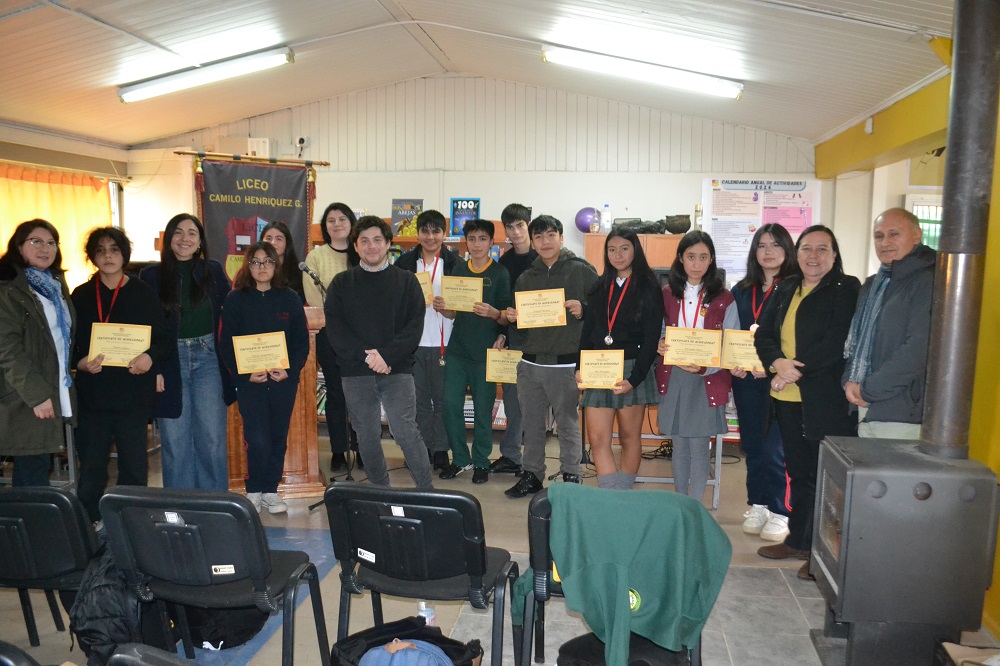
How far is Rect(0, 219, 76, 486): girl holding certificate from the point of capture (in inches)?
127

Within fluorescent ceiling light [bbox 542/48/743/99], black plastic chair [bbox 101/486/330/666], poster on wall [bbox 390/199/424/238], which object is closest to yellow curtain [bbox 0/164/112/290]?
poster on wall [bbox 390/199/424/238]

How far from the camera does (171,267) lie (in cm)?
368

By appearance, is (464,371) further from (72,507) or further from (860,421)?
(72,507)

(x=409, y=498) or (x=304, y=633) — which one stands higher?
(x=409, y=498)

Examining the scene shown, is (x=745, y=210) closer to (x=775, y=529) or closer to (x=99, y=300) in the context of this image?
(x=775, y=529)

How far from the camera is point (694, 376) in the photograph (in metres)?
3.76

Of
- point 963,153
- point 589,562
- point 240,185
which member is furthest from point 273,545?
point 963,153

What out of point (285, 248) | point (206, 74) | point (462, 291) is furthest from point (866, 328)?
point (206, 74)

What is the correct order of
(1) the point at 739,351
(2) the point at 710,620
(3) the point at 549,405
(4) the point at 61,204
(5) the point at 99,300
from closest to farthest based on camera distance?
1. (2) the point at 710,620
2. (5) the point at 99,300
3. (1) the point at 739,351
4. (3) the point at 549,405
5. (4) the point at 61,204

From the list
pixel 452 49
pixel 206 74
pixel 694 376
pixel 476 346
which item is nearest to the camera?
pixel 694 376

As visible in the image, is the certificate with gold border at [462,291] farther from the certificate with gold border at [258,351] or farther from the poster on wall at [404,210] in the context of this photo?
the poster on wall at [404,210]

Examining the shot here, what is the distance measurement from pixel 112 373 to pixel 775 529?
3447 millimetres

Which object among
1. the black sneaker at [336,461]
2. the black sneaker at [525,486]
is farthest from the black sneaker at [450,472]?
the black sneaker at [336,461]

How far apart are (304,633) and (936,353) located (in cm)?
250
